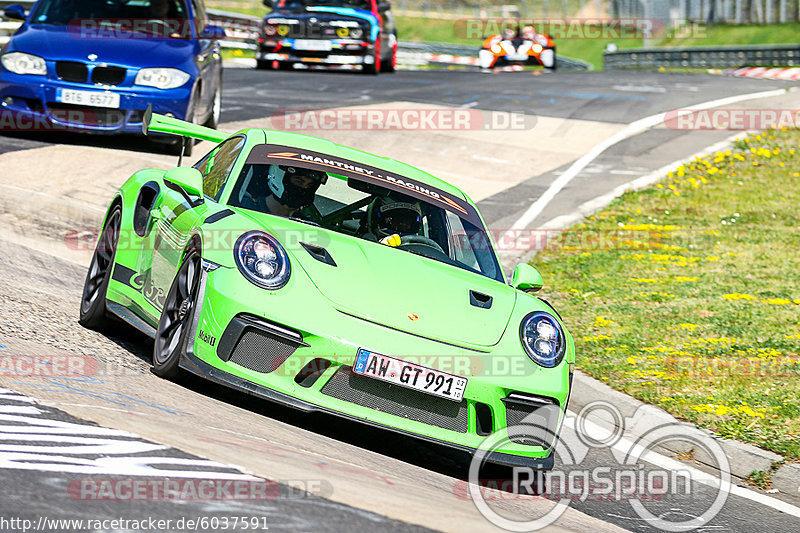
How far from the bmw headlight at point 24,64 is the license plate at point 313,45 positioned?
508 inches

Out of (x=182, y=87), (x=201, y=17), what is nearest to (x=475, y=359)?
(x=182, y=87)

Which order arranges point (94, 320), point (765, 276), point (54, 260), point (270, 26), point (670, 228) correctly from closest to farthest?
1. point (94, 320)
2. point (54, 260)
3. point (765, 276)
4. point (670, 228)
5. point (270, 26)

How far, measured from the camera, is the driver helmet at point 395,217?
6824 millimetres

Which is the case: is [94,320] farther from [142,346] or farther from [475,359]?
[475,359]

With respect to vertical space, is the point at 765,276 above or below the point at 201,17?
→ below

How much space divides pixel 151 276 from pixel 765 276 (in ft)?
21.6

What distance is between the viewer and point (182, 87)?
41.0 feet

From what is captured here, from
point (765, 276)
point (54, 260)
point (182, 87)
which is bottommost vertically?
point (765, 276)

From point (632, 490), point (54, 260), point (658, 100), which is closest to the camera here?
point (632, 490)

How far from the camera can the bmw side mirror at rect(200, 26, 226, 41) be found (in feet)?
45.3
